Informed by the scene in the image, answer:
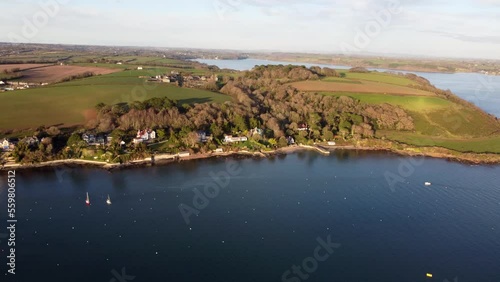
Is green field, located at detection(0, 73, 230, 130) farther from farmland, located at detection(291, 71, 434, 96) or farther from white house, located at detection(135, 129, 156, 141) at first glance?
farmland, located at detection(291, 71, 434, 96)

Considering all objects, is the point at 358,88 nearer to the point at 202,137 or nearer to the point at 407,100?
the point at 407,100

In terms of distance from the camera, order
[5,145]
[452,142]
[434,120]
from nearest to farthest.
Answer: [5,145], [452,142], [434,120]

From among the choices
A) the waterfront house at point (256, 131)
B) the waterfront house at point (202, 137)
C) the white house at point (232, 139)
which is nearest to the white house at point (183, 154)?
the waterfront house at point (202, 137)

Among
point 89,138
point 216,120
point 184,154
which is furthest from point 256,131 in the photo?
point 89,138

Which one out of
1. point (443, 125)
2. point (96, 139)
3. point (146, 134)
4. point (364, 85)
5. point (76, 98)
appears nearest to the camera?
point (96, 139)

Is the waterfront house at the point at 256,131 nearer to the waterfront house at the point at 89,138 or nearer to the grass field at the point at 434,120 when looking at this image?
the grass field at the point at 434,120

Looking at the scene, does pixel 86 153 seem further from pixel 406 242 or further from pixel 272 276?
pixel 406 242

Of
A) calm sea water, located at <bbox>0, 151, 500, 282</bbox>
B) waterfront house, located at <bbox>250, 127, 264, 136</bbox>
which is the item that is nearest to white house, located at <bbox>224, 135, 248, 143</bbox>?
waterfront house, located at <bbox>250, 127, 264, 136</bbox>
